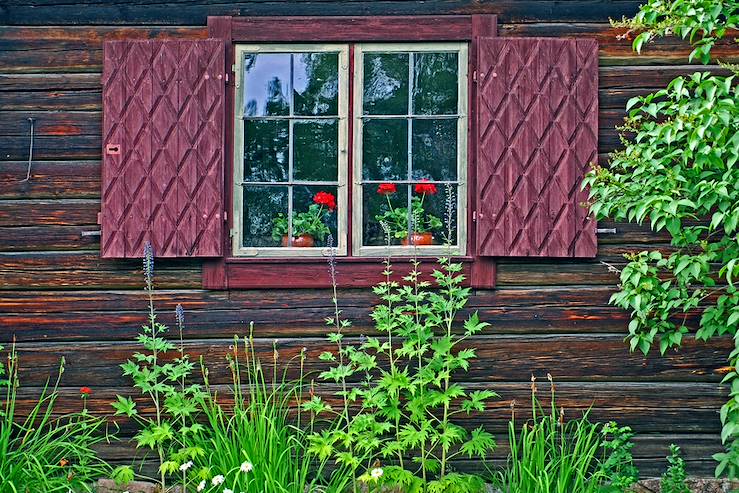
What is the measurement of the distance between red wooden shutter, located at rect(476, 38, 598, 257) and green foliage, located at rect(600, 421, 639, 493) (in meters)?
1.04

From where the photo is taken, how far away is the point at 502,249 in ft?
15.8

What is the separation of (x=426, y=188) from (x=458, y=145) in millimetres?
321

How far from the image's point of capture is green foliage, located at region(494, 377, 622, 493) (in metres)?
4.55

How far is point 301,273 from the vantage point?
4902 millimetres

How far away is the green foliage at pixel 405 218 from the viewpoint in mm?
4969

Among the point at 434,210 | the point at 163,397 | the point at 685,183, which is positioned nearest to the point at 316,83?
the point at 434,210

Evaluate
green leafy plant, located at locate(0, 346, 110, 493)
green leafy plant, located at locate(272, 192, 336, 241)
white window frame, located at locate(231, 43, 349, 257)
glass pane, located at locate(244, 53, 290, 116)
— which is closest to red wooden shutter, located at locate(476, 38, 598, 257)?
white window frame, located at locate(231, 43, 349, 257)

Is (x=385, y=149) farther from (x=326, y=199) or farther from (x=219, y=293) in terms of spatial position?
(x=219, y=293)

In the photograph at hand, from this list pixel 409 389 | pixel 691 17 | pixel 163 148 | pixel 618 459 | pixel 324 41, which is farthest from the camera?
pixel 324 41

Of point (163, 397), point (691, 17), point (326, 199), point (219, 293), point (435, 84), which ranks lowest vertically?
point (163, 397)

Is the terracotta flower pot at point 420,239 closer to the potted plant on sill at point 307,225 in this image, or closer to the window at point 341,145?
the window at point 341,145

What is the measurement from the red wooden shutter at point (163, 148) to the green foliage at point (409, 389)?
3.36 ft

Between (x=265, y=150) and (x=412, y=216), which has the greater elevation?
(x=265, y=150)

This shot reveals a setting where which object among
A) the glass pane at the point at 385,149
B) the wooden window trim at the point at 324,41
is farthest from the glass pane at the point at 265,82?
the glass pane at the point at 385,149
